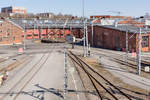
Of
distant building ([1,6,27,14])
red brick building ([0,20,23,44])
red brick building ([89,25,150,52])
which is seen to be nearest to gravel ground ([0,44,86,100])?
red brick building ([89,25,150,52])

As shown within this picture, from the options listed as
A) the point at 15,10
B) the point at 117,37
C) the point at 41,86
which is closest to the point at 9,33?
the point at 117,37

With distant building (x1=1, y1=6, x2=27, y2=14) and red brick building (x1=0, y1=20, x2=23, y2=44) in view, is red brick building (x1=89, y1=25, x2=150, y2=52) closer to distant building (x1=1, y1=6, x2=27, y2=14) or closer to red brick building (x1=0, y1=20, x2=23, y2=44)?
red brick building (x1=0, y1=20, x2=23, y2=44)

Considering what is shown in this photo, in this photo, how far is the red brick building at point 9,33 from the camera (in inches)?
2540

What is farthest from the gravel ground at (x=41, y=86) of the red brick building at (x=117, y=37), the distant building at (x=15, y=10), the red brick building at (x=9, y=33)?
the distant building at (x=15, y=10)

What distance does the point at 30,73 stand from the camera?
2519 centimetres

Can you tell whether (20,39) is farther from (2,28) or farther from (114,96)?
(114,96)

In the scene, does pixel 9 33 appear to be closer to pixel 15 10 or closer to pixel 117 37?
pixel 117 37

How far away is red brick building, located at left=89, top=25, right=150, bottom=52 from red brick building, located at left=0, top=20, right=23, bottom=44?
80.7ft

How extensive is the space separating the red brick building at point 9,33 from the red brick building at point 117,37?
2460 centimetres

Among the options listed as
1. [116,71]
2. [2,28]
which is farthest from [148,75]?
[2,28]

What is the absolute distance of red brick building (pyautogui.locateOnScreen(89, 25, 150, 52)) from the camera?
146ft

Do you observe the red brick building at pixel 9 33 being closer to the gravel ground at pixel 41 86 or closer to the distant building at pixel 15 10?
the gravel ground at pixel 41 86

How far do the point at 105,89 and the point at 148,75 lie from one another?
758cm

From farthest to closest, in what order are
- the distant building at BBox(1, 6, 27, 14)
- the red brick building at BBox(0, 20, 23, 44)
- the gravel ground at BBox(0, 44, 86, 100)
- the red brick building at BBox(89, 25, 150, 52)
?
the distant building at BBox(1, 6, 27, 14) < the red brick building at BBox(0, 20, 23, 44) < the red brick building at BBox(89, 25, 150, 52) < the gravel ground at BBox(0, 44, 86, 100)
